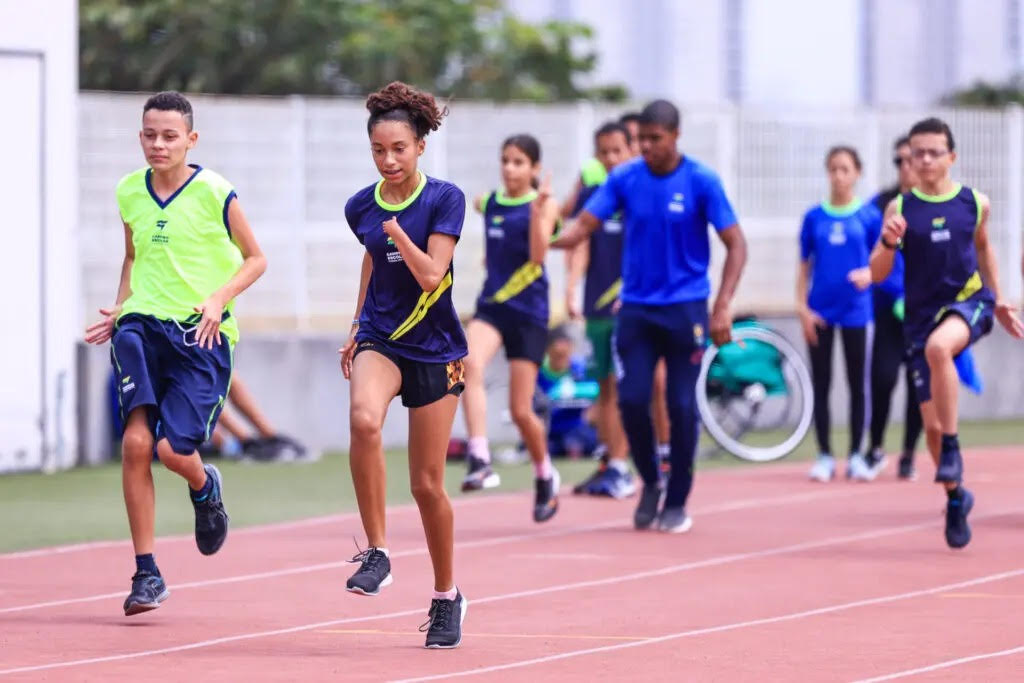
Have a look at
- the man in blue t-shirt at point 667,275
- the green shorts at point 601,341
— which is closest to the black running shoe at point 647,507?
the man in blue t-shirt at point 667,275

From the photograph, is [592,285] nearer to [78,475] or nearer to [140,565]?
[78,475]

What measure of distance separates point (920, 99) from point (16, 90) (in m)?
41.3

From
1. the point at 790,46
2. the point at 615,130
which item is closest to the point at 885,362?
the point at 615,130

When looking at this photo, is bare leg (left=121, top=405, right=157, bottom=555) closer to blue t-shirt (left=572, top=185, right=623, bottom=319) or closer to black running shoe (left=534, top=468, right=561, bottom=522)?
black running shoe (left=534, top=468, right=561, bottom=522)

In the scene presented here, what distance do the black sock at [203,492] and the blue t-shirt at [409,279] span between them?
1474mm

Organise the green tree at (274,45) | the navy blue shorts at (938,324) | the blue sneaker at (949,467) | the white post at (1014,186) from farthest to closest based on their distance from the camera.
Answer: the green tree at (274,45)
the white post at (1014,186)
the navy blue shorts at (938,324)
the blue sneaker at (949,467)

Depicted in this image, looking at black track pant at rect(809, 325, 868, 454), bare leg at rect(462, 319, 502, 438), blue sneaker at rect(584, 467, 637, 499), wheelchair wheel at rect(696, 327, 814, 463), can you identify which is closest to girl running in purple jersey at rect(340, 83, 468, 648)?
bare leg at rect(462, 319, 502, 438)

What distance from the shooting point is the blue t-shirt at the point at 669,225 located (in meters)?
11.6

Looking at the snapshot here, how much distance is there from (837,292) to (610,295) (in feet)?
6.32

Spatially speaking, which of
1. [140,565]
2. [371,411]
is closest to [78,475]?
[140,565]

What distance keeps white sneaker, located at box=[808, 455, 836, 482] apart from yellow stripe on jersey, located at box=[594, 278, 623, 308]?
208 cm

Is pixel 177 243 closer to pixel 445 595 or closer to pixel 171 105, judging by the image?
pixel 171 105

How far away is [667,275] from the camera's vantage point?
11.6 m

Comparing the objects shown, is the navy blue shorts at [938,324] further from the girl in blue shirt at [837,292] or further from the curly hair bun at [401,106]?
the curly hair bun at [401,106]
